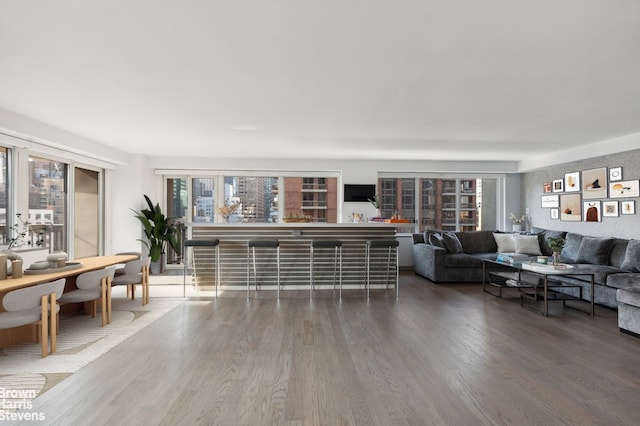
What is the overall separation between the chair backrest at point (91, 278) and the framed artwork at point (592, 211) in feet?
25.0

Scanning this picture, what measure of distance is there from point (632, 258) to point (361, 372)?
482 cm

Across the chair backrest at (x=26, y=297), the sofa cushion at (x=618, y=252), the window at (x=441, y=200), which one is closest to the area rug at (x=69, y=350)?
the chair backrest at (x=26, y=297)

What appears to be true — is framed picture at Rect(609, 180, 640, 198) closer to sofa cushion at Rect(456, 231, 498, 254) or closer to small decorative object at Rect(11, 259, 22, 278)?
sofa cushion at Rect(456, 231, 498, 254)

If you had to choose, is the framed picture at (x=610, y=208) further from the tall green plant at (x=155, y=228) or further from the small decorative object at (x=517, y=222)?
the tall green plant at (x=155, y=228)

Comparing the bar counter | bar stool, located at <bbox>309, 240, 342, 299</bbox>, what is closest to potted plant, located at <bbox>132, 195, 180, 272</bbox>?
the bar counter

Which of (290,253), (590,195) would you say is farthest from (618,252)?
(290,253)

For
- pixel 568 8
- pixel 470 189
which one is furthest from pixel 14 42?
pixel 470 189

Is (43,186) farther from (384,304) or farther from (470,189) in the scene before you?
(470,189)

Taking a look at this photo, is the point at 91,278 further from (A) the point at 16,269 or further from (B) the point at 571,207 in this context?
(B) the point at 571,207

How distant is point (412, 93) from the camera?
12.7ft

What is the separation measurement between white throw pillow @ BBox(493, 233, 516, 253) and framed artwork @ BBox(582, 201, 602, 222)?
1.31 metres

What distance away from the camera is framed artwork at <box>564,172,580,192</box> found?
707cm

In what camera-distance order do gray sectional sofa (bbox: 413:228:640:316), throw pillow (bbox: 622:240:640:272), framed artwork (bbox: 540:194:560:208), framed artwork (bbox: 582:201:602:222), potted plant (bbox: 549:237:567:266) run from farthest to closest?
framed artwork (bbox: 540:194:560:208) < framed artwork (bbox: 582:201:602:222) < throw pillow (bbox: 622:240:640:272) < potted plant (bbox: 549:237:567:266) < gray sectional sofa (bbox: 413:228:640:316)

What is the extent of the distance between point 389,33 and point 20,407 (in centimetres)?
344
